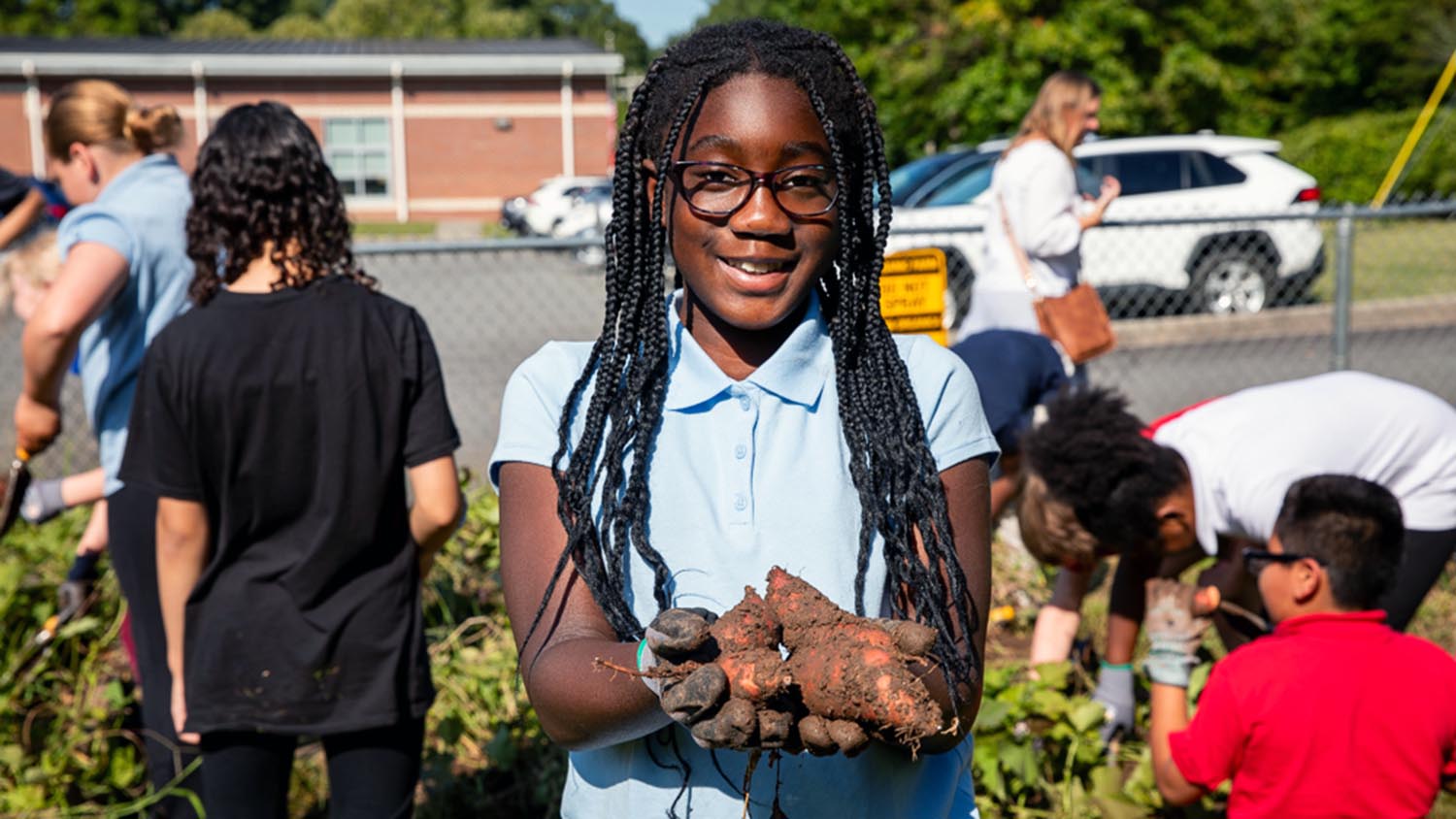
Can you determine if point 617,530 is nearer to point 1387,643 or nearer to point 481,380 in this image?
point 1387,643

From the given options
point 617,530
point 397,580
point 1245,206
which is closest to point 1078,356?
point 397,580

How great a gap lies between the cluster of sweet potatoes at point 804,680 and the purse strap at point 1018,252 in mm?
4219

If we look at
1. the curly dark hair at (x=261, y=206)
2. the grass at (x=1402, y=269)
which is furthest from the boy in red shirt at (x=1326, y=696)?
the grass at (x=1402, y=269)

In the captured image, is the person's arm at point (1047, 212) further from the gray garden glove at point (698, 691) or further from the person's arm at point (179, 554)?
the gray garden glove at point (698, 691)

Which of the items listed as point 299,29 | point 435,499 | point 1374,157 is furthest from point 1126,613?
point 299,29

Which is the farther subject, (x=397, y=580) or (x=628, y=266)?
(x=397, y=580)

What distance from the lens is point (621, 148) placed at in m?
1.85

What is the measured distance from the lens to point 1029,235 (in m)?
5.46

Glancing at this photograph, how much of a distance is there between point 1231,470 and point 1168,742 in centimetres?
81

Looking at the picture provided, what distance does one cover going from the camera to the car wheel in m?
10.2

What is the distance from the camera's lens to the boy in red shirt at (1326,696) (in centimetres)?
271

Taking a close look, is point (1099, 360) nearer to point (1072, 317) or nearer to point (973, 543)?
point (1072, 317)

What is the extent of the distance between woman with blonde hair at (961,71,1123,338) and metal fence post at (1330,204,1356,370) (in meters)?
1.65

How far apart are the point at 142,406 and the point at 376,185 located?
1308 inches
